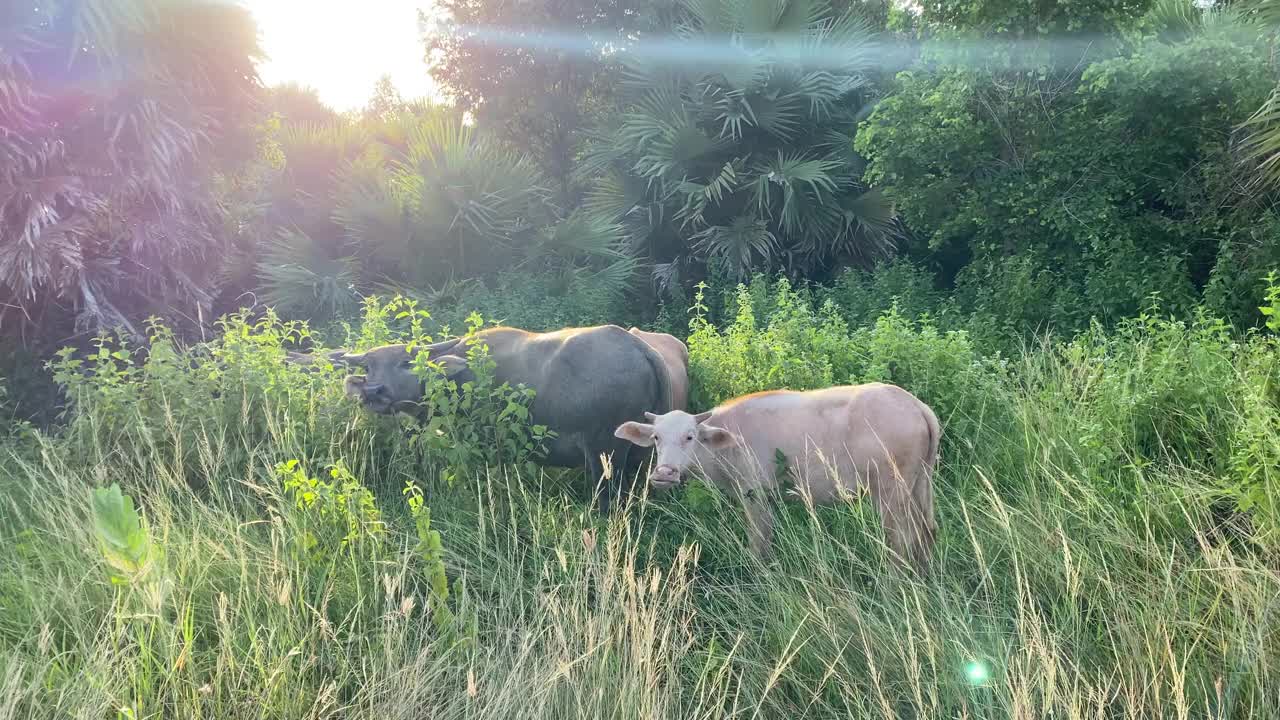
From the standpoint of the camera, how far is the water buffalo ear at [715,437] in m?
4.51

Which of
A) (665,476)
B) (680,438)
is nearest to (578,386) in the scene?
(680,438)

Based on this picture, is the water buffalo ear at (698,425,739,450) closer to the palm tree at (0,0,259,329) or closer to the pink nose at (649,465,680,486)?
the pink nose at (649,465,680,486)

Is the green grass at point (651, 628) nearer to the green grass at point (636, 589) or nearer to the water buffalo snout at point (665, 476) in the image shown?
the green grass at point (636, 589)

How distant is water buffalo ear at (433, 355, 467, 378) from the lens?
516 centimetres

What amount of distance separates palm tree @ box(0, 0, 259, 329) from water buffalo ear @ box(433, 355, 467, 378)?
15.6 ft

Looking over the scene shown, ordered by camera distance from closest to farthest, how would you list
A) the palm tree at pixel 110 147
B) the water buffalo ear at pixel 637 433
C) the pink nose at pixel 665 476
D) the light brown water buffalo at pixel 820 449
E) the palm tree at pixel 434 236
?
1. the pink nose at pixel 665 476
2. the light brown water buffalo at pixel 820 449
3. the water buffalo ear at pixel 637 433
4. the palm tree at pixel 110 147
5. the palm tree at pixel 434 236

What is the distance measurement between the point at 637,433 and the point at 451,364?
1222 millimetres

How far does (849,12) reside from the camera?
556 inches

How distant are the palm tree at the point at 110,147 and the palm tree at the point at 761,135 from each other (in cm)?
558

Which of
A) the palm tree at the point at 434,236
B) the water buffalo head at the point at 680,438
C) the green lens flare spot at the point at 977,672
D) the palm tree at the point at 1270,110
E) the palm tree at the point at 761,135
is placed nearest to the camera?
the green lens flare spot at the point at 977,672

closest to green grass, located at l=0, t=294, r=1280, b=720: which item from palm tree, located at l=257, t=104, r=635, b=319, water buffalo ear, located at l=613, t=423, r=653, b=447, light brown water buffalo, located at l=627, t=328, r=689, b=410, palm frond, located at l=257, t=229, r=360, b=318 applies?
water buffalo ear, located at l=613, t=423, r=653, b=447

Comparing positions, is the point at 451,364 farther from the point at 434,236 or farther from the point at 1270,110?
the point at 434,236

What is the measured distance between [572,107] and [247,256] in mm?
7461

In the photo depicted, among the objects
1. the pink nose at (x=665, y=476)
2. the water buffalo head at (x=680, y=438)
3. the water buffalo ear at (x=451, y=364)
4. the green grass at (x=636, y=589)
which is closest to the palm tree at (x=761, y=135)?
the green grass at (x=636, y=589)
